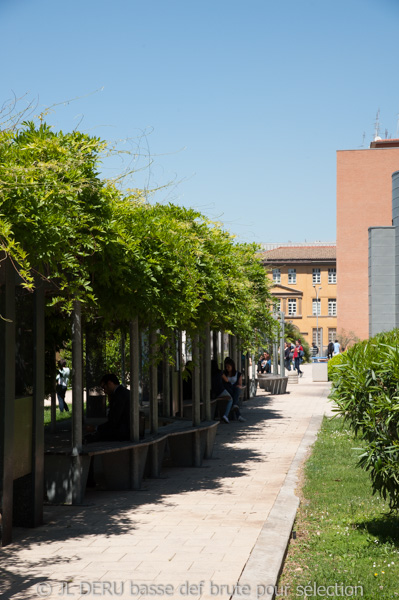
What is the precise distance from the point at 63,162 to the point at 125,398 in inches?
158

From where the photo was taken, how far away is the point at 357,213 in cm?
5878

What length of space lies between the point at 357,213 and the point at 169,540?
53679mm

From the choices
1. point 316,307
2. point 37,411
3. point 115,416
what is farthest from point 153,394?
point 316,307

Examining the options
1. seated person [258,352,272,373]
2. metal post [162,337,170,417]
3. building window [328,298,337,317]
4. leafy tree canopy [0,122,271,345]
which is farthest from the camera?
building window [328,298,337,317]

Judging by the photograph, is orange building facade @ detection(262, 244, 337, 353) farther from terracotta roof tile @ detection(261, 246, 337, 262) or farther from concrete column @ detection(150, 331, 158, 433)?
concrete column @ detection(150, 331, 158, 433)

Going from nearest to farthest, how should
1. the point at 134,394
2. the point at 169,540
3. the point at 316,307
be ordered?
the point at 169,540 < the point at 134,394 < the point at 316,307

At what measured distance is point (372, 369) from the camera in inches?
265

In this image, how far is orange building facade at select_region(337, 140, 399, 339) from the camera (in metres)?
58.4

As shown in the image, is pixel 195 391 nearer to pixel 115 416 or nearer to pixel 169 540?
pixel 115 416

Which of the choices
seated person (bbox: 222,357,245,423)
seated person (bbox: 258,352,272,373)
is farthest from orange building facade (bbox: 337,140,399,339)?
seated person (bbox: 222,357,245,423)

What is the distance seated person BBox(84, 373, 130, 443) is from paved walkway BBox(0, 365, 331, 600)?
2.39 ft

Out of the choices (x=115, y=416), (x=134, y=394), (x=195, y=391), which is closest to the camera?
(x=134, y=394)

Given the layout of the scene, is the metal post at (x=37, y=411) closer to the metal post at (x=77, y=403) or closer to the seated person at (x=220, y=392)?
the metal post at (x=77, y=403)

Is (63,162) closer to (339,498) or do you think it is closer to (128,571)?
(128,571)
